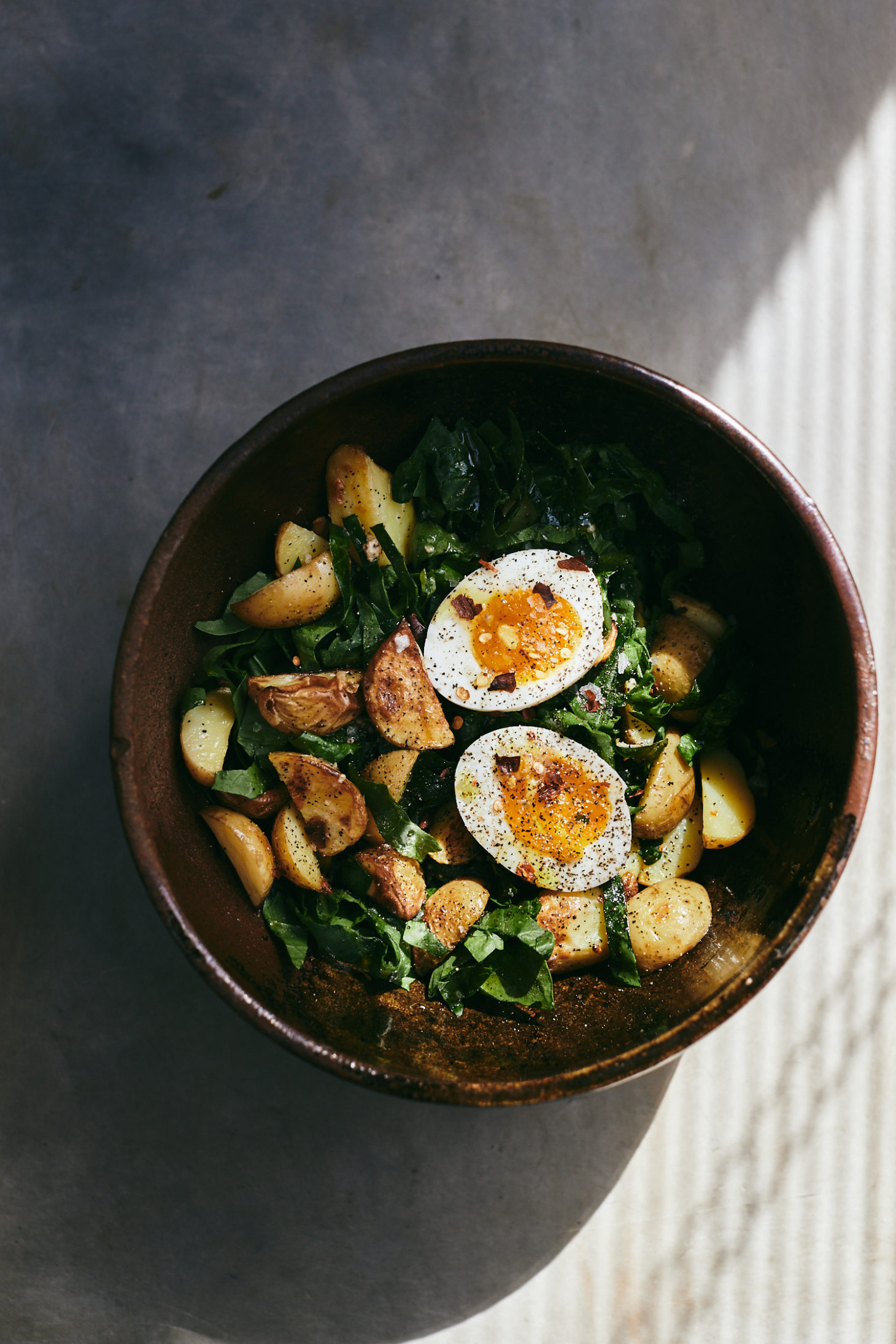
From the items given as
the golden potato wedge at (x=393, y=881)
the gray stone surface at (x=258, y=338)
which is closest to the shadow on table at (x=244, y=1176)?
the gray stone surface at (x=258, y=338)

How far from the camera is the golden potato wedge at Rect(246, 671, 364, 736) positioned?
5.21 feet

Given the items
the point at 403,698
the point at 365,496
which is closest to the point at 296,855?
the point at 403,698

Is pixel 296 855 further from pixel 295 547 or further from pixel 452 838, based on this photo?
pixel 295 547

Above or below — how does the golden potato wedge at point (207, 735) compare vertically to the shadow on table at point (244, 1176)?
above

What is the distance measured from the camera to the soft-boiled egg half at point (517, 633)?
1661mm

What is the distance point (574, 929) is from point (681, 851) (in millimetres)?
265

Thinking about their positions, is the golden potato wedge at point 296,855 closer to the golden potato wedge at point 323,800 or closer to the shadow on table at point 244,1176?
the golden potato wedge at point 323,800

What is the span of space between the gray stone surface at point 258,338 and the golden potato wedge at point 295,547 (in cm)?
46

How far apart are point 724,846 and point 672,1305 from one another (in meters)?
1.08

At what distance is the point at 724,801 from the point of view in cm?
167

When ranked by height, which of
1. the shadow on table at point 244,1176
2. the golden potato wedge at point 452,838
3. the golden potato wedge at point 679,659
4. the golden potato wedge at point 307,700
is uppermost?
the golden potato wedge at point 679,659

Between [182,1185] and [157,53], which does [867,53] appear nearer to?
[157,53]

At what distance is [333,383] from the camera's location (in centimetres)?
151

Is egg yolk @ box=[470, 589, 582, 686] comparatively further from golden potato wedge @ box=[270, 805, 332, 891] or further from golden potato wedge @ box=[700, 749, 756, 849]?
golden potato wedge @ box=[270, 805, 332, 891]
